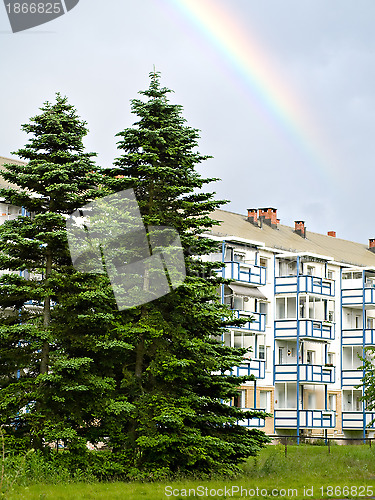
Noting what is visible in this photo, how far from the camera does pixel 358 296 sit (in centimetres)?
6694

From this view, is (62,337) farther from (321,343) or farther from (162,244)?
(321,343)

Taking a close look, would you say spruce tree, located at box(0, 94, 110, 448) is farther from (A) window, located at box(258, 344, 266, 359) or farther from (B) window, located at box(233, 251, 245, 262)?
(A) window, located at box(258, 344, 266, 359)

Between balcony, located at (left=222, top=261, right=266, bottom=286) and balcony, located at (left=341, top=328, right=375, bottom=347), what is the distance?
11.4 metres

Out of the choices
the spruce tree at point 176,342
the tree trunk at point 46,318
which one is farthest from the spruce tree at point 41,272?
the spruce tree at point 176,342

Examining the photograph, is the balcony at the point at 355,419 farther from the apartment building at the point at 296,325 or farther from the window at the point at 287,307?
the window at the point at 287,307

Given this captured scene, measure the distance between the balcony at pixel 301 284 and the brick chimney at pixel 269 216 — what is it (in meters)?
10.1

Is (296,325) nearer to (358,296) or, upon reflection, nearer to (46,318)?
(358,296)

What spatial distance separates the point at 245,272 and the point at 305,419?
36.9 feet

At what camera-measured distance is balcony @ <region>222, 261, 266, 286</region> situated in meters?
55.9

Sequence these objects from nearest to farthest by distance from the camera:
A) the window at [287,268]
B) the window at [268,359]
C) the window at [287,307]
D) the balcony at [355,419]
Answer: the window at [268,359], the window at [287,307], the balcony at [355,419], the window at [287,268]

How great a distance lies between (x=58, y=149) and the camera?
2655cm

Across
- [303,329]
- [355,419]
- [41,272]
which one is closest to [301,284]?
[303,329]

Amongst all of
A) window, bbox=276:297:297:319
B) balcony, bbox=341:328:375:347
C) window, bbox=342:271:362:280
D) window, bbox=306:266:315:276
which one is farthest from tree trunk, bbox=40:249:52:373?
window, bbox=342:271:362:280

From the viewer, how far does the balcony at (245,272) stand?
55.9 m
